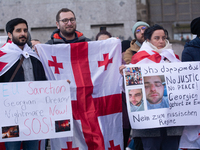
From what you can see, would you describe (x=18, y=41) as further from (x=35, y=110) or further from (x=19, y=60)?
(x=35, y=110)

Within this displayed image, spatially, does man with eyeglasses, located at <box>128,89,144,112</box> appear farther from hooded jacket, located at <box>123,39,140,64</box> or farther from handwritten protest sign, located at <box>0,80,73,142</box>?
hooded jacket, located at <box>123,39,140,64</box>

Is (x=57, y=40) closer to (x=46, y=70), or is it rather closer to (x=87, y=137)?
(x=46, y=70)

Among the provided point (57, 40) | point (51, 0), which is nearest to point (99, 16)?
point (51, 0)

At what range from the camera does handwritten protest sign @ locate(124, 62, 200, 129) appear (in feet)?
9.91

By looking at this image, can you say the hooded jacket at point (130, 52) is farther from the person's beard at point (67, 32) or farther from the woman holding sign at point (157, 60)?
the person's beard at point (67, 32)

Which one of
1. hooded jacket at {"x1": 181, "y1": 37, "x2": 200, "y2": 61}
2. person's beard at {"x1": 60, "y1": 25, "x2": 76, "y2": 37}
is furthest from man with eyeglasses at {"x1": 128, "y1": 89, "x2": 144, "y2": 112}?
person's beard at {"x1": 60, "y1": 25, "x2": 76, "y2": 37}

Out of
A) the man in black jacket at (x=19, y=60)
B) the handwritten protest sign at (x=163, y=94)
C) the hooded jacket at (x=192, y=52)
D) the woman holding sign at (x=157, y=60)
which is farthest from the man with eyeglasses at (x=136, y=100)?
Result: the man in black jacket at (x=19, y=60)

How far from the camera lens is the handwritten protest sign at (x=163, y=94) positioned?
3021 millimetres

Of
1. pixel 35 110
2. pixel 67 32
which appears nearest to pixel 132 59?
pixel 67 32

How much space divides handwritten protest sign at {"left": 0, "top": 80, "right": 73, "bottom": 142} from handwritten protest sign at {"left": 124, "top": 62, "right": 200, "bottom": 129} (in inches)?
27.2

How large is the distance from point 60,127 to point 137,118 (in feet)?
2.61

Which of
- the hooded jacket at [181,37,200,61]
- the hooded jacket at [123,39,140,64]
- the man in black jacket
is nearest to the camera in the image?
the man in black jacket

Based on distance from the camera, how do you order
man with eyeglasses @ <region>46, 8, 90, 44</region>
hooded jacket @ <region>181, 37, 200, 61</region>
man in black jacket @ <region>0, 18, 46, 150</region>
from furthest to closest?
man with eyeglasses @ <region>46, 8, 90, 44</region> → hooded jacket @ <region>181, 37, 200, 61</region> → man in black jacket @ <region>0, 18, 46, 150</region>

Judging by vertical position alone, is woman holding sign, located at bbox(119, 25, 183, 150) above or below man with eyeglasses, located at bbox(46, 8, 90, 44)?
below
